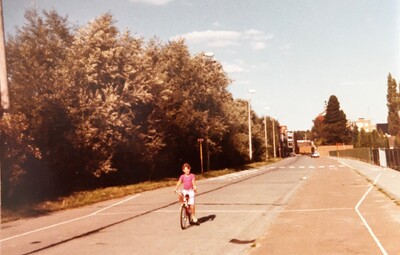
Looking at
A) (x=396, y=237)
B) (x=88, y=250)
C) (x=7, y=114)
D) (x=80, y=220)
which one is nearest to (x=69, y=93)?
(x=7, y=114)

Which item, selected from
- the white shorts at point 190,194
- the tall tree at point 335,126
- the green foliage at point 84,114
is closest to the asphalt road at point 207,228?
the white shorts at point 190,194

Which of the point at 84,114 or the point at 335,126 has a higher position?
the point at 335,126

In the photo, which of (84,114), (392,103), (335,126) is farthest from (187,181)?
(335,126)

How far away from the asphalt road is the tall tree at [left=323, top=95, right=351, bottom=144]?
410 feet

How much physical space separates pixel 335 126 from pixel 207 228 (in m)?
133

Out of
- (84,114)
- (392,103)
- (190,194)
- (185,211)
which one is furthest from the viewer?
(392,103)

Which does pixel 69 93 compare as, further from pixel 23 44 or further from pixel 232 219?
pixel 232 219

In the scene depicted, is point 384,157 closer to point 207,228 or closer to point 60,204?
point 60,204

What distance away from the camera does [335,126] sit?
13712 centimetres

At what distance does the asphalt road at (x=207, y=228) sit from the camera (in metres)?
8.62

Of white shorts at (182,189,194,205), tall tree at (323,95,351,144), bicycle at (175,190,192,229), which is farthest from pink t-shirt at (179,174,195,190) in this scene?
tall tree at (323,95,351,144)

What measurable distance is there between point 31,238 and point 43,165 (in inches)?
433

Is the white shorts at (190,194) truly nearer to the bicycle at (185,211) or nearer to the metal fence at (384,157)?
the bicycle at (185,211)

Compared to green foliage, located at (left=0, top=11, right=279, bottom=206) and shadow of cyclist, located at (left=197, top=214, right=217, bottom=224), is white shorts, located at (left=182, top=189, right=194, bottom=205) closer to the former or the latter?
shadow of cyclist, located at (left=197, top=214, right=217, bottom=224)
